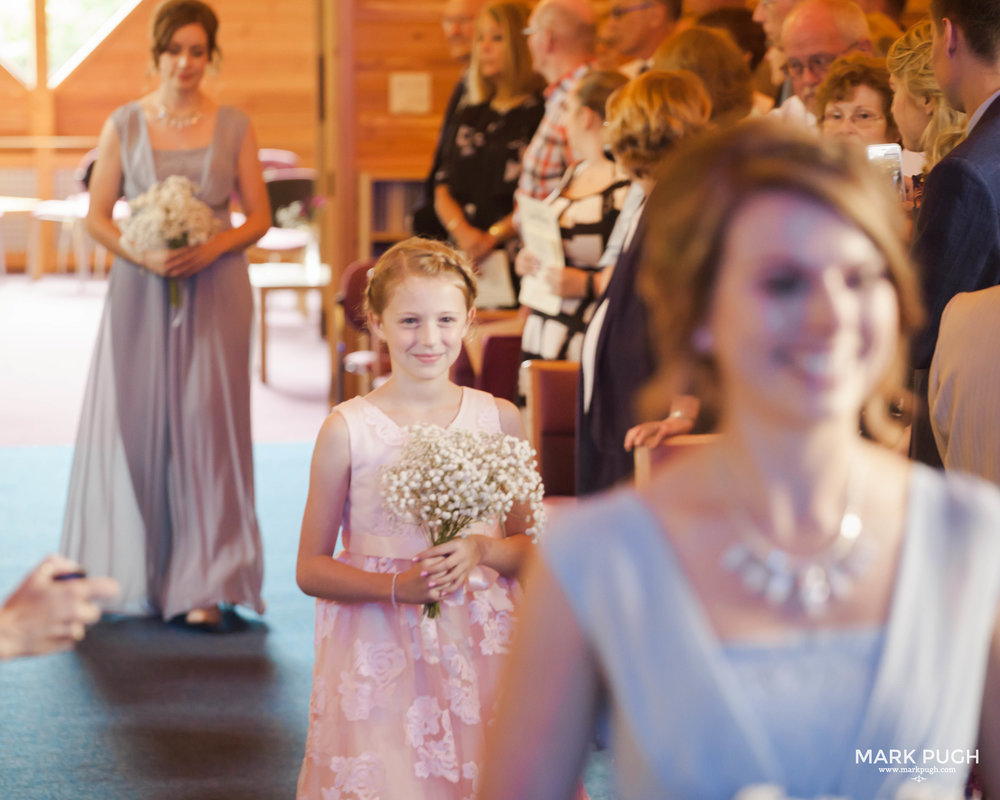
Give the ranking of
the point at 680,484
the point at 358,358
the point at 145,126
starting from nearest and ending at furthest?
the point at 680,484
the point at 145,126
the point at 358,358

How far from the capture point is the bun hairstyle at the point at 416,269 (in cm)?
250

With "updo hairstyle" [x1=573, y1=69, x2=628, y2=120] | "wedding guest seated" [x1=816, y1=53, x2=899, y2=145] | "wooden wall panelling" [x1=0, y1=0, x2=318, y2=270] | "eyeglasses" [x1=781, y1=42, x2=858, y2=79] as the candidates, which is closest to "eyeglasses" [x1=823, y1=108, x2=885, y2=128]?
"wedding guest seated" [x1=816, y1=53, x2=899, y2=145]

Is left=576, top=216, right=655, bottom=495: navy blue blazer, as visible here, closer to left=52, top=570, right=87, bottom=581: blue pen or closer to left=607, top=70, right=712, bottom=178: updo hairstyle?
left=607, top=70, right=712, bottom=178: updo hairstyle

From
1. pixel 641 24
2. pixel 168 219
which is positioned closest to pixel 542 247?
pixel 168 219

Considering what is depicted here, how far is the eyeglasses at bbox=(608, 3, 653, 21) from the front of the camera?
17.3 feet

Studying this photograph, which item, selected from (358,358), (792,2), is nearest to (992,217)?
(792,2)

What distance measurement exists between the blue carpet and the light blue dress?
7.92 ft

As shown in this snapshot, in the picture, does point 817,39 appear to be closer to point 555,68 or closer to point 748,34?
point 555,68

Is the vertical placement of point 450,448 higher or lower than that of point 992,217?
lower

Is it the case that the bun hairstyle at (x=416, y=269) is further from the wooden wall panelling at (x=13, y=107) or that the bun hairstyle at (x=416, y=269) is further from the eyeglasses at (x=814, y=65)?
the wooden wall panelling at (x=13, y=107)

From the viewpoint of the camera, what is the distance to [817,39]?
12.5 feet

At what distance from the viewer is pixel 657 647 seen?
37.1 inches

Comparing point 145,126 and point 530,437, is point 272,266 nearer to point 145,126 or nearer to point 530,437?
point 145,126

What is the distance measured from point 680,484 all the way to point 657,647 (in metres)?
0.14
